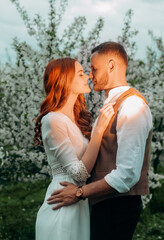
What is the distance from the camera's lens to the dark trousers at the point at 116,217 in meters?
2.10

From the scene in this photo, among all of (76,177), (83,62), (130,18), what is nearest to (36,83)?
(83,62)

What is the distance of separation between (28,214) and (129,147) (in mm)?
4677

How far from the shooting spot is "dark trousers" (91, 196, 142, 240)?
6.89 feet

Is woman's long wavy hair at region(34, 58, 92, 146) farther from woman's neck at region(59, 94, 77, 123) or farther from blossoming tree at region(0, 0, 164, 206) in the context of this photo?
blossoming tree at region(0, 0, 164, 206)

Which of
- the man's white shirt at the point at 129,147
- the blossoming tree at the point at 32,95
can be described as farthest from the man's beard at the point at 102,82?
the blossoming tree at the point at 32,95

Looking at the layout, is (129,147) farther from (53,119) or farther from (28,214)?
(28,214)

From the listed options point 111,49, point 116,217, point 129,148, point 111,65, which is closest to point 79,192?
point 116,217

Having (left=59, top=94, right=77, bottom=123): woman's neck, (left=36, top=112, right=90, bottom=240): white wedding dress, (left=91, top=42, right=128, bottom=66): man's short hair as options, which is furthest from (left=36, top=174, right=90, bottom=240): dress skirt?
(left=91, top=42, right=128, bottom=66): man's short hair

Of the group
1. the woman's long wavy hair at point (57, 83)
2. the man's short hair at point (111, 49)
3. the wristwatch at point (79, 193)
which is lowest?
the wristwatch at point (79, 193)

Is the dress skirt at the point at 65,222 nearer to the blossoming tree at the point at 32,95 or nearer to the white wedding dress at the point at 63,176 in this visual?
the white wedding dress at the point at 63,176

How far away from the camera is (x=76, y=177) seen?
87.7 inches

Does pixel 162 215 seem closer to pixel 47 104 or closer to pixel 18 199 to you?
pixel 18 199

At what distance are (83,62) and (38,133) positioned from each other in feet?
7.13

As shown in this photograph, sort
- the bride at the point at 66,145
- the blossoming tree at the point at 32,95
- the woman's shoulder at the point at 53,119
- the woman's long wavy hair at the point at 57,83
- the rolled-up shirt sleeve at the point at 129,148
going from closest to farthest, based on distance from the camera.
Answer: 1. the rolled-up shirt sleeve at the point at 129,148
2. the bride at the point at 66,145
3. the woman's shoulder at the point at 53,119
4. the woman's long wavy hair at the point at 57,83
5. the blossoming tree at the point at 32,95
